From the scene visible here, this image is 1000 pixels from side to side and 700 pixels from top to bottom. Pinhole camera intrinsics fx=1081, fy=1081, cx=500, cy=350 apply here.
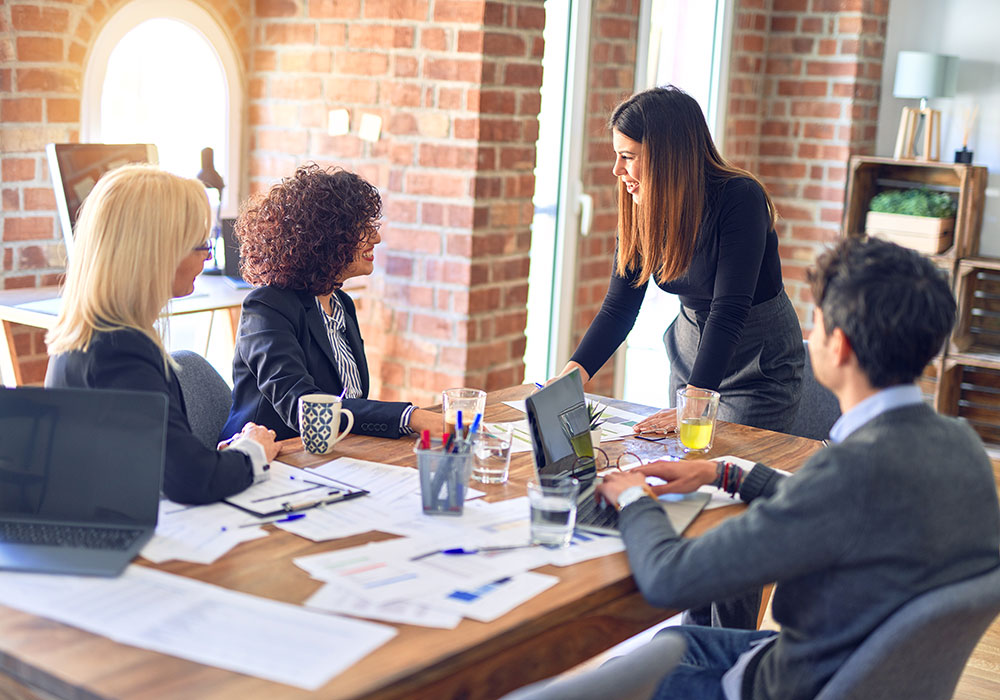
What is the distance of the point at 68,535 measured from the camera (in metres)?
1.47

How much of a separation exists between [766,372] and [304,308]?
1.09 metres

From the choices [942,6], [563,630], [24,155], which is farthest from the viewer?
[942,6]

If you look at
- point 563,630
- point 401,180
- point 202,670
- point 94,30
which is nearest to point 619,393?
point 401,180

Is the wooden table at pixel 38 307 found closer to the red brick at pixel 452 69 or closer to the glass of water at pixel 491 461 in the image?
the red brick at pixel 452 69

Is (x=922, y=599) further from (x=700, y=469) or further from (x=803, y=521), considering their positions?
(x=700, y=469)

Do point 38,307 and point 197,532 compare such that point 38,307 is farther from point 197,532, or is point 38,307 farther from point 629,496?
point 629,496

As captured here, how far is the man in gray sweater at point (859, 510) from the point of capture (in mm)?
1315

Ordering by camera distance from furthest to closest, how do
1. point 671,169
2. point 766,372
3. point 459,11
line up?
point 459,11, point 766,372, point 671,169

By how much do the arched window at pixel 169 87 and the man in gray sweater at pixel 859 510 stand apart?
2600 millimetres

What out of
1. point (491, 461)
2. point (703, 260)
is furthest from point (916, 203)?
point (491, 461)

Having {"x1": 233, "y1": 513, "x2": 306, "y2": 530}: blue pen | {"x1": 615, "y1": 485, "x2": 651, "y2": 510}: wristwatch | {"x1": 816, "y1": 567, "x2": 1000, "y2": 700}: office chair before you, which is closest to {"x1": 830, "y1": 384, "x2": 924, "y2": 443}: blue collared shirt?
{"x1": 816, "y1": 567, "x2": 1000, "y2": 700}: office chair

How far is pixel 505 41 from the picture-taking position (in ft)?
11.2

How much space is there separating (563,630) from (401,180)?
2.37 m

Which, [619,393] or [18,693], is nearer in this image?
[18,693]
